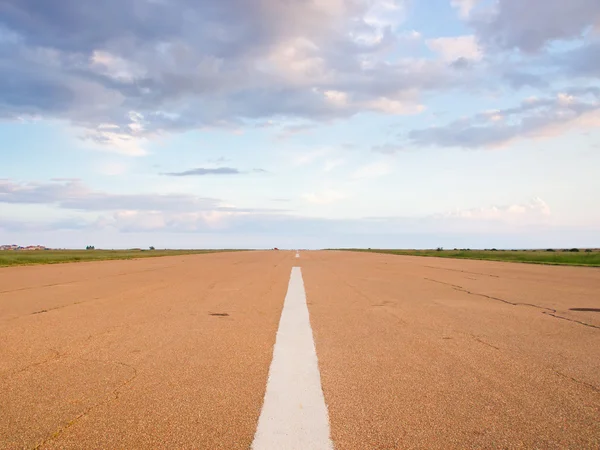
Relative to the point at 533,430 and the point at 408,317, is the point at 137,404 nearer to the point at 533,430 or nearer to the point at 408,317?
the point at 533,430

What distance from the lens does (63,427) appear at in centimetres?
301

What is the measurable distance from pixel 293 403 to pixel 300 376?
0.71 metres

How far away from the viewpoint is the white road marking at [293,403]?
2806 millimetres

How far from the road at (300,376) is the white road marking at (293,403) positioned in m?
0.02

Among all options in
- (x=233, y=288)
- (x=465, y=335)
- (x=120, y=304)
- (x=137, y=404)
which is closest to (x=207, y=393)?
(x=137, y=404)

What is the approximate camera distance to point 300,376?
4172 millimetres

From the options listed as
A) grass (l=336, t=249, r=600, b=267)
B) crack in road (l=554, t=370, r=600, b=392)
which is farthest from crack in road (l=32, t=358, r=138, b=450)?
grass (l=336, t=249, r=600, b=267)

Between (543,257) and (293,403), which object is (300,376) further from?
(543,257)

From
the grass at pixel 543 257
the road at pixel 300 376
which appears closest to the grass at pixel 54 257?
the road at pixel 300 376

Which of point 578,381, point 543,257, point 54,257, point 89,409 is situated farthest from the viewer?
point 54,257

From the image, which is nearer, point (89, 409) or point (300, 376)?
point (89, 409)

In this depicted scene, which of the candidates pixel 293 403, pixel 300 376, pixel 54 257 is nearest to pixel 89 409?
pixel 293 403

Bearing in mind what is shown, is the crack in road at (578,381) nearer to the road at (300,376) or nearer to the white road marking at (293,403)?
the road at (300,376)

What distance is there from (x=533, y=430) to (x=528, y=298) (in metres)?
8.22
